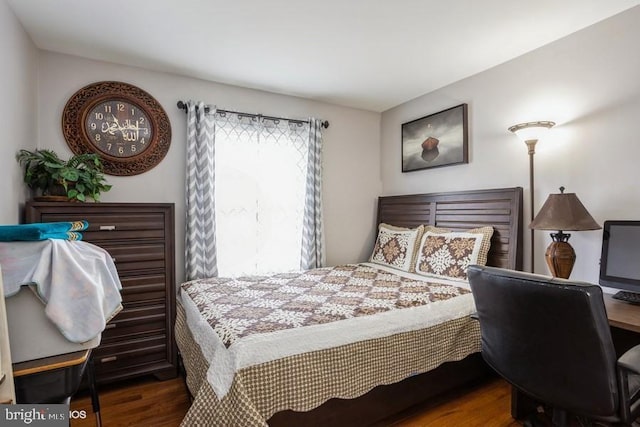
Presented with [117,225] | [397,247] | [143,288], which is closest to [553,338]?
[397,247]

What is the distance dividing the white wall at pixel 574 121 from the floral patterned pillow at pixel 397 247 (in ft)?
2.12

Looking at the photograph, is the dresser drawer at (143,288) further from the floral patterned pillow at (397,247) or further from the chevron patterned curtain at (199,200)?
the floral patterned pillow at (397,247)

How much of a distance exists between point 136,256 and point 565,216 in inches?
112

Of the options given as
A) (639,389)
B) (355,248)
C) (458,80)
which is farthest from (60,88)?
(639,389)

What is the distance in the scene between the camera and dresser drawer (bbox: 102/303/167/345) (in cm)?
223

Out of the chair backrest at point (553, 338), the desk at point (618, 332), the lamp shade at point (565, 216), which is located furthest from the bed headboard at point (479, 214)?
the chair backrest at point (553, 338)

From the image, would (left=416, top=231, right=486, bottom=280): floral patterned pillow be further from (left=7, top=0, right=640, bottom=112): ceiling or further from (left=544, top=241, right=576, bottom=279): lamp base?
(left=7, top=0, right=640, bottom=112): ceiling

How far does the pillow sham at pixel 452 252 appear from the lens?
97.3 inches

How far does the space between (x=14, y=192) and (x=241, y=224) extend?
1574 millimetres

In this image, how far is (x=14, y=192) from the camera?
1969 millimetres

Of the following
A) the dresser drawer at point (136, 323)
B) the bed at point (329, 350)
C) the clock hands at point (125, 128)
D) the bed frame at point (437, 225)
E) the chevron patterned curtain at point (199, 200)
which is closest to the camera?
the bed at point (329, 350)

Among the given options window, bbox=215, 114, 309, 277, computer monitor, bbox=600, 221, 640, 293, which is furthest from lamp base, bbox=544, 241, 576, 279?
window, bbox=215, 114, 309, 277

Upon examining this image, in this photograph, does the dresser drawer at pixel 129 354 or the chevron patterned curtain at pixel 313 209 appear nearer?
the dresser drawer at pixel 129 354

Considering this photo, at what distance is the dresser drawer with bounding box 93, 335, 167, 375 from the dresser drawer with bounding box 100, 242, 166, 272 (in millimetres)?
516
